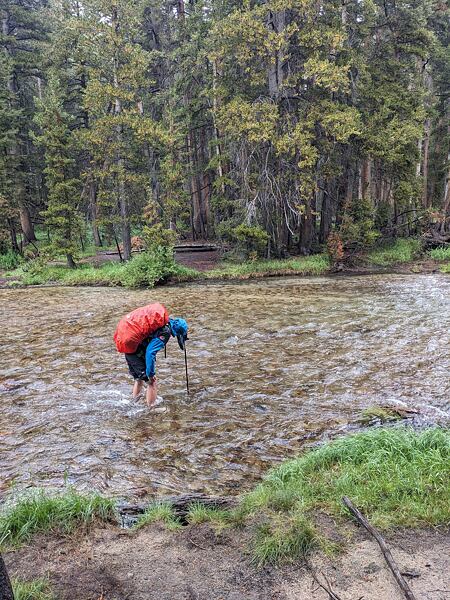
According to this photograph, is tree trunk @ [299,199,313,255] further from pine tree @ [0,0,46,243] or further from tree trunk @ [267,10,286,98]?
pine tree @ [0,0,46,243]

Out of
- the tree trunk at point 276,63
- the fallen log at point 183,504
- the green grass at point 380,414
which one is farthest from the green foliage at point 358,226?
the fallen log at point 183,504

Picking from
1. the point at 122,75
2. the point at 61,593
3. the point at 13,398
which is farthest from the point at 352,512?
the point at 122,75

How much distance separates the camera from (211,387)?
7.54 meters

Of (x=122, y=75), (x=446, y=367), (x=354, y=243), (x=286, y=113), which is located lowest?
(x=446, y=367)

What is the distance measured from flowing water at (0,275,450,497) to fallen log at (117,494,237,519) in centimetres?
40

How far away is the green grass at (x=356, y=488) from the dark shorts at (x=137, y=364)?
2589 mm

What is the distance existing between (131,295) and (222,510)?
42.9 feet

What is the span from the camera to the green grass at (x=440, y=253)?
858 inches

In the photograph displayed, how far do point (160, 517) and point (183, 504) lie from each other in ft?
0.99

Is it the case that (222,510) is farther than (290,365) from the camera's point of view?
No

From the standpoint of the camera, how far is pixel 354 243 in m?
21.3

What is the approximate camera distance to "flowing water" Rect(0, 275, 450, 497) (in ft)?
17.2

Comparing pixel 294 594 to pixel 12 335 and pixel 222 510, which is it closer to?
pixel 222 510

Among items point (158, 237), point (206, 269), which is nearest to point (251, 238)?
point (206, 269)
